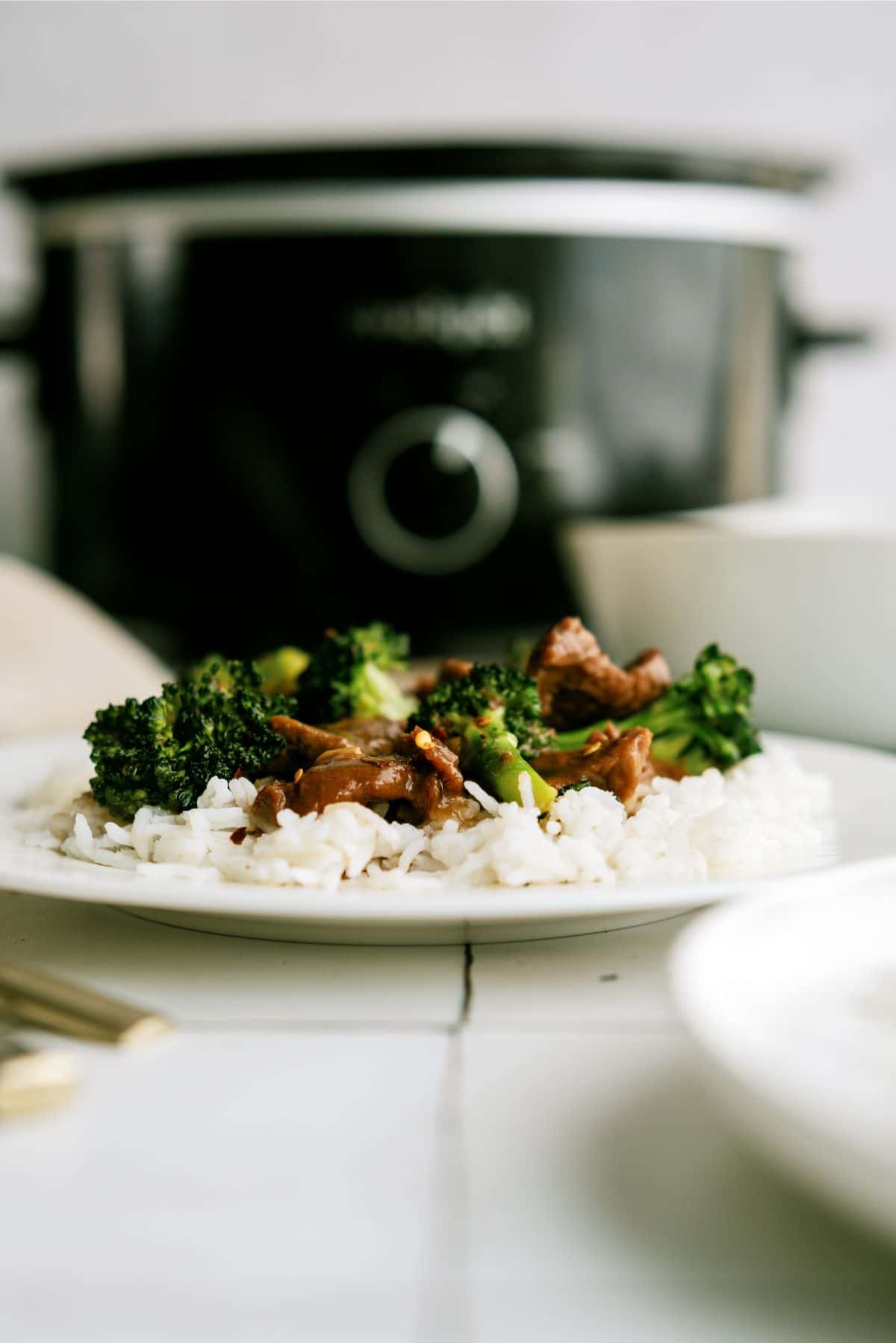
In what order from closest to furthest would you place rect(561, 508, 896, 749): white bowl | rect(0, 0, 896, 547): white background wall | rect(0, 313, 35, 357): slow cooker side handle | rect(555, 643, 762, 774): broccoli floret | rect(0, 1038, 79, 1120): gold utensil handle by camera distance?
rect(0, 1038, 79, 1120): gold utensil handle < rect(555, 643, 762, 774): broccoli floret < rect(561, 508, 896, 749): white bowl < rect(0, 313, 35, 357): slow cooker side handle < rect(0, 0, 896, 547): white background wall

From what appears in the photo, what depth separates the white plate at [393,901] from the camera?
1.80 feet

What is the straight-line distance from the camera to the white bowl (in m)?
1.08

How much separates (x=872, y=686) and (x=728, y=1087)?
30.2 inches

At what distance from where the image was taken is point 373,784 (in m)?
0.70

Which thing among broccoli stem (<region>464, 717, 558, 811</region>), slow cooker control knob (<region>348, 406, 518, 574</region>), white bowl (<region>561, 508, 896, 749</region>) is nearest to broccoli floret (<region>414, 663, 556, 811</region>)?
broccoli stem (<region>464, 717, 558, 811</region>)

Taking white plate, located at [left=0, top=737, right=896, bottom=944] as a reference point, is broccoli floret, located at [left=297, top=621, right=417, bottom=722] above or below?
above

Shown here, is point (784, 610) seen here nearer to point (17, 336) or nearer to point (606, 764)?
point (606, 764)

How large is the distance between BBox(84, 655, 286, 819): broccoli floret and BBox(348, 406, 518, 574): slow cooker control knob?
850 mm

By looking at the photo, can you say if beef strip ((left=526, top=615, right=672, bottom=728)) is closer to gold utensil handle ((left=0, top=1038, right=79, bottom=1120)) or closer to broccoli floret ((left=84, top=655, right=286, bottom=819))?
broccoli floret ((left=84, top=655, right=286, bottom=819))

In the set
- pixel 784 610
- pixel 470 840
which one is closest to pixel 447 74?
pixel 784 610

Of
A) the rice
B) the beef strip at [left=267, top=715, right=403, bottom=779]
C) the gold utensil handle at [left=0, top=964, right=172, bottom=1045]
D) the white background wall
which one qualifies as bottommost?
the gold utensil handle at [left=0, top=964, right=172, bottom=1045]

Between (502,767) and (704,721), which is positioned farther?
(704,721)

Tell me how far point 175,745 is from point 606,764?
0.78 feet

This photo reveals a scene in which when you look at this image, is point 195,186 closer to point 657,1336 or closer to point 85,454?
point 85,454
